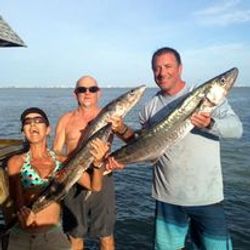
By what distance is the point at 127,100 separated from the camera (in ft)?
19.0

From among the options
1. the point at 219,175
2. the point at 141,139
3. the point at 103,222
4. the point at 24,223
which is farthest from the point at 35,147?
the point at 219,175

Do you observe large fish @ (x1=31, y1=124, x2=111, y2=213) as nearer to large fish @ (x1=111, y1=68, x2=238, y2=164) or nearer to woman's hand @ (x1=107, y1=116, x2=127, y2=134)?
woman's hand @ (x1=107, y1=116, x2=127, y2=134)

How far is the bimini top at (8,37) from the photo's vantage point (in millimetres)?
8430

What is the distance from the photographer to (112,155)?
211 inches

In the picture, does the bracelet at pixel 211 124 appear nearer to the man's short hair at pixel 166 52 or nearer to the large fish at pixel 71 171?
the man's short hair at pixel 166 52

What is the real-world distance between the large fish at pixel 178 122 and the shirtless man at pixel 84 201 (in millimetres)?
942

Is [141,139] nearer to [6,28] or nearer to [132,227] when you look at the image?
[6,28]

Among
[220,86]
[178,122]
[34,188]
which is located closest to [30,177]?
[34,188]

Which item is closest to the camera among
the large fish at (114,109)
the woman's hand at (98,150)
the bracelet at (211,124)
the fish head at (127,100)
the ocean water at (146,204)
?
the bracelet at (211,124)

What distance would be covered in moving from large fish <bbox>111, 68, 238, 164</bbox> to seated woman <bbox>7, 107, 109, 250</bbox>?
0.63 m

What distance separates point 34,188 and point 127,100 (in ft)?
6.20

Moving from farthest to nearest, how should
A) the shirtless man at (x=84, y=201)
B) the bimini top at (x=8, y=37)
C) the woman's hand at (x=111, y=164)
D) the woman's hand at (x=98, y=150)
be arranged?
1. the bimini top at (x=8, y=37)
2. the shirtless man at (x=84, y=201)
3. the woman's hand at (x=111, y=164)
4. the woman's hand at (x=98, y=150)

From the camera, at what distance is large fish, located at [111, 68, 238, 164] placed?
4719mm

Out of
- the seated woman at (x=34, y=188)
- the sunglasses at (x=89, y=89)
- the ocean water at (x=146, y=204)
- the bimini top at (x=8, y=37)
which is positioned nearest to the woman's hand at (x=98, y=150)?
the seated woman at (x=34, y=188)
